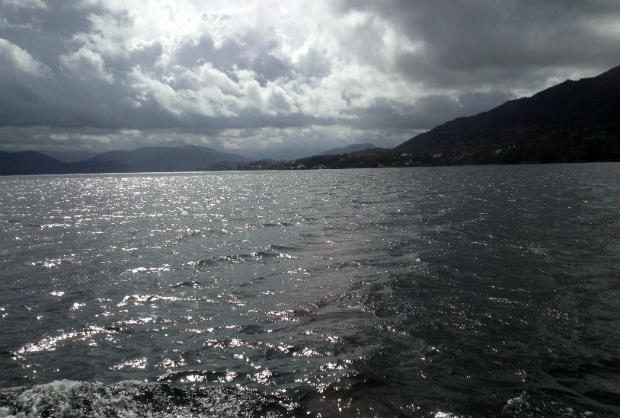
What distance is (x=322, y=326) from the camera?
15.0 meters

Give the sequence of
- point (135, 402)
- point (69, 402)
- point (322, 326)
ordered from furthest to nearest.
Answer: point (322, 326) < point (135, 402) < point (69, 402)

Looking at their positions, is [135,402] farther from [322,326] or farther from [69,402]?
[322,326]

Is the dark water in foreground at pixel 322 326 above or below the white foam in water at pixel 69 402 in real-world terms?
below

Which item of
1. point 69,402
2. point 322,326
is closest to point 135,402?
point 69,402

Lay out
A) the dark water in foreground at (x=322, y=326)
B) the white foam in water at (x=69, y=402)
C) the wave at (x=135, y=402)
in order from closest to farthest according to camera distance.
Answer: the white foam in water at (x=69, y=402)
the wave at (x=135, y=402)
the dark water in foreground at (x=322, y=326)

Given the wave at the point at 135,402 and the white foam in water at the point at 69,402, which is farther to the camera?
the wave at the point at 135,402

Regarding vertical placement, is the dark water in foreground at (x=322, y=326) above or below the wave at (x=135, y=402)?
below

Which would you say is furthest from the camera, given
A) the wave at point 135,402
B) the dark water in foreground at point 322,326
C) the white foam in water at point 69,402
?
the dark water in foreground at point 322,326

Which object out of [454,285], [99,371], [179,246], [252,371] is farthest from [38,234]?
[454,285]

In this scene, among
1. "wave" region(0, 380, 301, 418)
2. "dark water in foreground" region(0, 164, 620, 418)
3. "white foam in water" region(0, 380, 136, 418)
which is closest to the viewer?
"white foam in water" region(0, 380, 136, 418)

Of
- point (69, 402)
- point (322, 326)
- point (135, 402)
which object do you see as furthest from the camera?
point (322, 326)

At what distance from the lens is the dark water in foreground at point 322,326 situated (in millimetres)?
9867

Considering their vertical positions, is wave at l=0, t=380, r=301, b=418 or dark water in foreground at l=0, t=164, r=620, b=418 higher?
wave at l=0, t=380, r=301, b=418

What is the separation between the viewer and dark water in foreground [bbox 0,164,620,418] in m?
9.87
